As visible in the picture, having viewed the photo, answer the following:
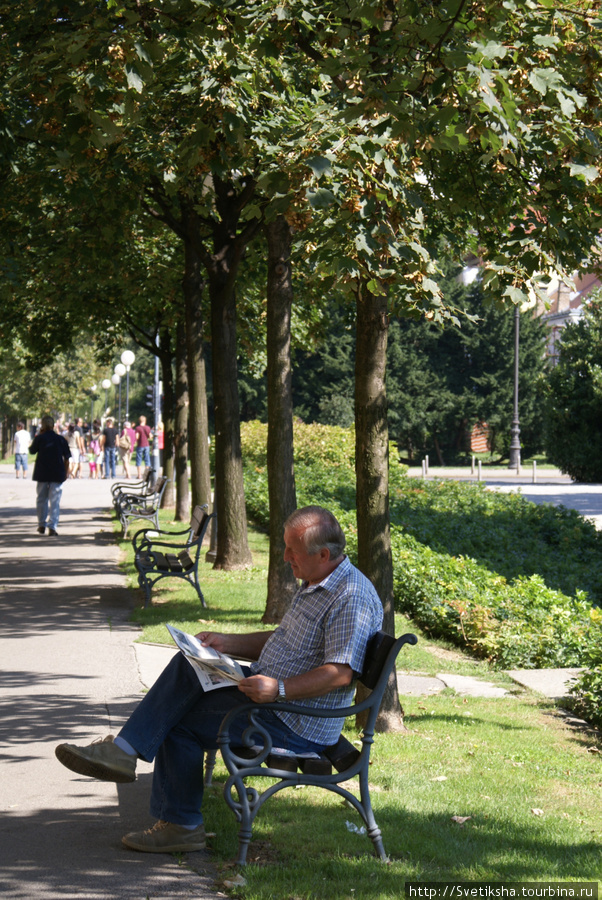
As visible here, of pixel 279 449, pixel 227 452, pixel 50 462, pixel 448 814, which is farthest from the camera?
pixel 50 462

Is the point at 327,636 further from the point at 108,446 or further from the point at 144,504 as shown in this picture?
the point at 108,446

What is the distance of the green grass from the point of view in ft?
12.8

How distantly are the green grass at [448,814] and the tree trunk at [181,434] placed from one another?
41.0 feet

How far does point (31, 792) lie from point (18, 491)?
2613cm

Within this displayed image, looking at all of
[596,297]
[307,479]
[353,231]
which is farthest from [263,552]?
[596,297]

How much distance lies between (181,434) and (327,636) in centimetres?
1683

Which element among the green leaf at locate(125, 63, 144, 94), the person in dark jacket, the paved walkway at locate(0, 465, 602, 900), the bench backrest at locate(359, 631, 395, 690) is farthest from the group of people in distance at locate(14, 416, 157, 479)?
the bench backrest at locate(359, 631, 395, 690)

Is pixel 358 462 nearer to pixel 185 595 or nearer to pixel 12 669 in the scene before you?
pixel 12 669

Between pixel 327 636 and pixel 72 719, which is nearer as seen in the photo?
pixel 327 636

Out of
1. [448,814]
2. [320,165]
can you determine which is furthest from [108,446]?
[448,814]

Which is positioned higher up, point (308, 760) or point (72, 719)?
point (308, 760)

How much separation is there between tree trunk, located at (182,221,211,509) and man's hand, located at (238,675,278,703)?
33.4ft

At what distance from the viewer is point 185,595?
10898 mm

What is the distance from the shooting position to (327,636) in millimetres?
4125
